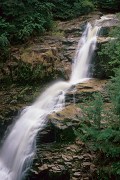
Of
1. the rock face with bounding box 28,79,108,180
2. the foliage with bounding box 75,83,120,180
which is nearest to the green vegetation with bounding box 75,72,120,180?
the foliage with bounding box 75,83,120,180

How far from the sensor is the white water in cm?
854

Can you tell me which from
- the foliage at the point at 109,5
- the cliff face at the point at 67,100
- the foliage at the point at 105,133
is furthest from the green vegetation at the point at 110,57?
the foliage at the point at 109,5

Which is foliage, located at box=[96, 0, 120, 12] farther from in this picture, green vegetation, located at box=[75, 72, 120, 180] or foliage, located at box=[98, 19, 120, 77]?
green vegetation, located at box=[75, 72, 120, 180]

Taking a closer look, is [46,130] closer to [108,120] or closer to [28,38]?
[108,120]

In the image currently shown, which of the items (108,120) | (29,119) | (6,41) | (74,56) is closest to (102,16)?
(74,56)

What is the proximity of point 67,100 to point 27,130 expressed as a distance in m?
1.39

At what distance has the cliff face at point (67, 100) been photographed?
309 inches

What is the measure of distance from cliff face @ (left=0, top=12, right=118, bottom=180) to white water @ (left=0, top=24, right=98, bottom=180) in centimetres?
24

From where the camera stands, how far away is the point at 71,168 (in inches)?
305

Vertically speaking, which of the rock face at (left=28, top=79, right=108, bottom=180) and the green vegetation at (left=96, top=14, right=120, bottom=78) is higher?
the green vegetation at (left=96, top=14, right=120, bottom=78)

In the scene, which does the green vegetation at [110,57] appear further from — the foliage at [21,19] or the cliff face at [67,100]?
the foliage at [21,19]

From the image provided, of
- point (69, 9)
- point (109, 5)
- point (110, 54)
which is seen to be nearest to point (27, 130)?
point (110, 54)

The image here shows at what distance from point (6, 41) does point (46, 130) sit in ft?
14.3

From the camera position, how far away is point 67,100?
Answer: 9.72 meters
